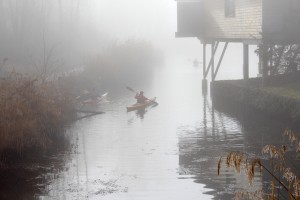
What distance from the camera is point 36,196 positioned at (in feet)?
44.1

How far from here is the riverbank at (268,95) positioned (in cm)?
2159

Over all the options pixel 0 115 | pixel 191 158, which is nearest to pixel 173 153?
pixel 191 158

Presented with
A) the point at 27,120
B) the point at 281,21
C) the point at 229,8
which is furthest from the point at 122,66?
the point at 27,120

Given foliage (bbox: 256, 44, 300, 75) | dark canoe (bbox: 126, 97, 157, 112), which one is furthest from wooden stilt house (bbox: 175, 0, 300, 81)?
dark canoe (bbox: 126, 97, 157, 112)

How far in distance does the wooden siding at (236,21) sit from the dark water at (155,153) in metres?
3.99

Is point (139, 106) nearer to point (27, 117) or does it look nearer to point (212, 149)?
point (212, 149)

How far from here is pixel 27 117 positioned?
59.1ft

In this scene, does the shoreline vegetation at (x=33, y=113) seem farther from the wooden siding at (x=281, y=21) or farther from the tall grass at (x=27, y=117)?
the wooden siding at (x=281, y=21)

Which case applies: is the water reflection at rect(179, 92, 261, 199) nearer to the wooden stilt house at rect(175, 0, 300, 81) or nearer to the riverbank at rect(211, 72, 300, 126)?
the riverbank at rect(211, 72, 300, 126)

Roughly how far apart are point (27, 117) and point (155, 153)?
442cm

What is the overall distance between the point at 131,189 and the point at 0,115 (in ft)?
18.4

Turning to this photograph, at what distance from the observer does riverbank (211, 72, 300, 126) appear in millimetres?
21594

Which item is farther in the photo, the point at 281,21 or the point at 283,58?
the point at 283,58

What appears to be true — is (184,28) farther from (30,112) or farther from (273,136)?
(30,112)
